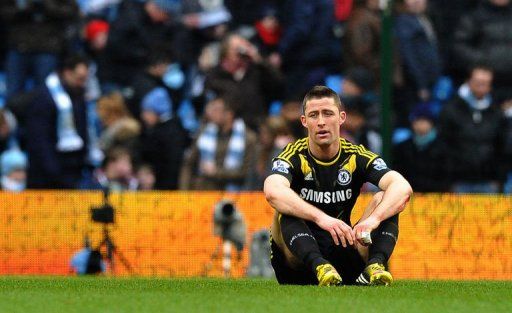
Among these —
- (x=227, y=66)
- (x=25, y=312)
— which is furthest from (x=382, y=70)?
(x=25, y=312)

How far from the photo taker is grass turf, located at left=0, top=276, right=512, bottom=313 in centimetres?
738

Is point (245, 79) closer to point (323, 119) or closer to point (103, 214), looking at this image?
point (103, 214)

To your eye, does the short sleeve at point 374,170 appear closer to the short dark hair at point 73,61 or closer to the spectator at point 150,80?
the short dark hair at point 73,61

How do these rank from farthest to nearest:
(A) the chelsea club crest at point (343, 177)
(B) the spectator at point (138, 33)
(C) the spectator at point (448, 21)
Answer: (B) the spectator at point (138, 33), (C) the spectator at point (448, 21), (A) the chelsea club crest at point (343, 177)

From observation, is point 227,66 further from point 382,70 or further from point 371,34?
point 382,70

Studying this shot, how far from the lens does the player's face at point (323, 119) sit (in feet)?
29.4

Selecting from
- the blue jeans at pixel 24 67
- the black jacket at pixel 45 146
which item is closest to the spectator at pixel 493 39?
the black jacket at pixel 45 146

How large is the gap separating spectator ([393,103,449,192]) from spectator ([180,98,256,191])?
163cm

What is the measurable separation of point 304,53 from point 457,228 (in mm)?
3134

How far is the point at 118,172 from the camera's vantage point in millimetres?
15992

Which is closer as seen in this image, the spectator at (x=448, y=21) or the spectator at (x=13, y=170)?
the spectator at (x=448, y=21)

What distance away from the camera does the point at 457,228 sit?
1428cm

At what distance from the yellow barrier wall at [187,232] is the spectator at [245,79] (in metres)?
1.75

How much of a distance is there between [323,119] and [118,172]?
7.33 m
